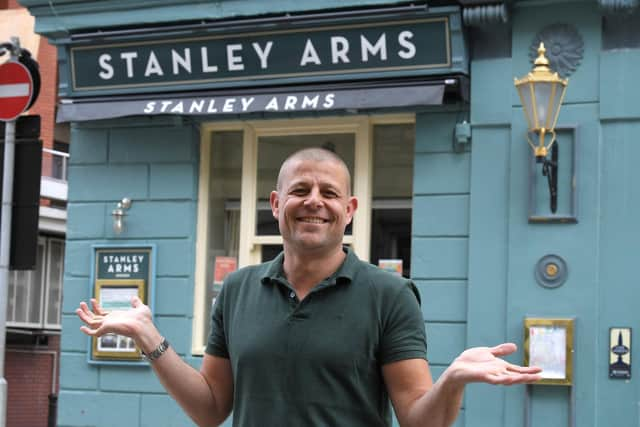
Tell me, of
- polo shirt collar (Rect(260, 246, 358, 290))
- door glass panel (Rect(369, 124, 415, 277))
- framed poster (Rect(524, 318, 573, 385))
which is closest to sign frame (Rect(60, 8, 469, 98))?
door glass panel (Rect(369, 124, 415, 277))

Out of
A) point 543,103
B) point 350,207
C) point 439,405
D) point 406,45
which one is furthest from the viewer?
point 406,45

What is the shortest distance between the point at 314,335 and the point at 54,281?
18624 mm

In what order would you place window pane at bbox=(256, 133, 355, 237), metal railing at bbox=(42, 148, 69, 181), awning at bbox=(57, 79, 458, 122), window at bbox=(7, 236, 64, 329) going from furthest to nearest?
metal railing at bbox=(42, 148, 69, 181) < window at bbox=(7, 236, 64, 329) < window pane at bbox=(256, 133, 355, 237) < awning at bbox=(57, 79, 458, 122)

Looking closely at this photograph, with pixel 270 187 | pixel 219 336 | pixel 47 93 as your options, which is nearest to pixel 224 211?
pixel 270 187

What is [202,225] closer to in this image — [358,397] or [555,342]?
[555,342]


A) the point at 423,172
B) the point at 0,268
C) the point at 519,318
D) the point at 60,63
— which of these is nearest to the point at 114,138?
the point at 60,63

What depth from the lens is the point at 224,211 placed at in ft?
31.4

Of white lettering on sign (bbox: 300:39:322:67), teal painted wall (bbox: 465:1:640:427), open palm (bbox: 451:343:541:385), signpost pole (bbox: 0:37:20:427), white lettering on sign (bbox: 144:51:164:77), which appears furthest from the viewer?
white lettering on sign (bbox: 144:51:164:77)

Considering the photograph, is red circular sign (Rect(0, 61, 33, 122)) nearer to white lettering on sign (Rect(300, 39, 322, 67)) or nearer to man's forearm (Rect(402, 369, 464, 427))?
white lettering on sign (Rect(300, 39, 322, 67))

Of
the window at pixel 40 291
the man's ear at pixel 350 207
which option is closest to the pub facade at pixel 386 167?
the man's ear at pixel 350 207

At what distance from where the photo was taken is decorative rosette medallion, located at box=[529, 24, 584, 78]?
321 inches

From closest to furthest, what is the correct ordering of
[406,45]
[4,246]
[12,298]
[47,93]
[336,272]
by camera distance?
[336,272] < [4,246] < [406,45] < [12,298] < [47,93]

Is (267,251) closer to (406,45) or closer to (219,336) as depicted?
(406,45)

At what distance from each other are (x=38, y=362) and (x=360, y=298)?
17.9m
